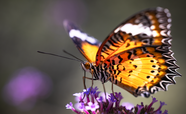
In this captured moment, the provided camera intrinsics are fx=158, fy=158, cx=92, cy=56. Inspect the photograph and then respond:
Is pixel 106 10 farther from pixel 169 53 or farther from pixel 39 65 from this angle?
pixel 169 53

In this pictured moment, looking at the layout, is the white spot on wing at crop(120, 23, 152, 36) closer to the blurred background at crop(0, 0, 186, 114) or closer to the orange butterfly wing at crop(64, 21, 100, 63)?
the orange butterfly wing at crop(64, 21, 100, 63)

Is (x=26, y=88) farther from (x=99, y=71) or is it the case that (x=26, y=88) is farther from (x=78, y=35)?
(x=99, y=71)

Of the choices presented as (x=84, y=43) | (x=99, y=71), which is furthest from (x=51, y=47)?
(x=99, y=71)

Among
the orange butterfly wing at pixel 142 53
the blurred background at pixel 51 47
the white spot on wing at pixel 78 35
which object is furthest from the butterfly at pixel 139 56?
the blurred background at pixel 51 47

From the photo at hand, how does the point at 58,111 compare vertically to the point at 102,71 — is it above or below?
below

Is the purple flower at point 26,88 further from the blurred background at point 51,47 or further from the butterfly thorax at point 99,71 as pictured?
the butterfly thorax at point 99,71

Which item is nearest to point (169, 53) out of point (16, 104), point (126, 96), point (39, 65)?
point (126, 96)

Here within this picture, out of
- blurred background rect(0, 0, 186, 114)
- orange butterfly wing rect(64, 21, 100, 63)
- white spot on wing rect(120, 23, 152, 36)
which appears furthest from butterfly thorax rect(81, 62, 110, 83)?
blurred background rect(0, 0, 186, 114)

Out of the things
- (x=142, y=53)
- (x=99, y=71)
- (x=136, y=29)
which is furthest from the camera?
(x=99, y=71)
